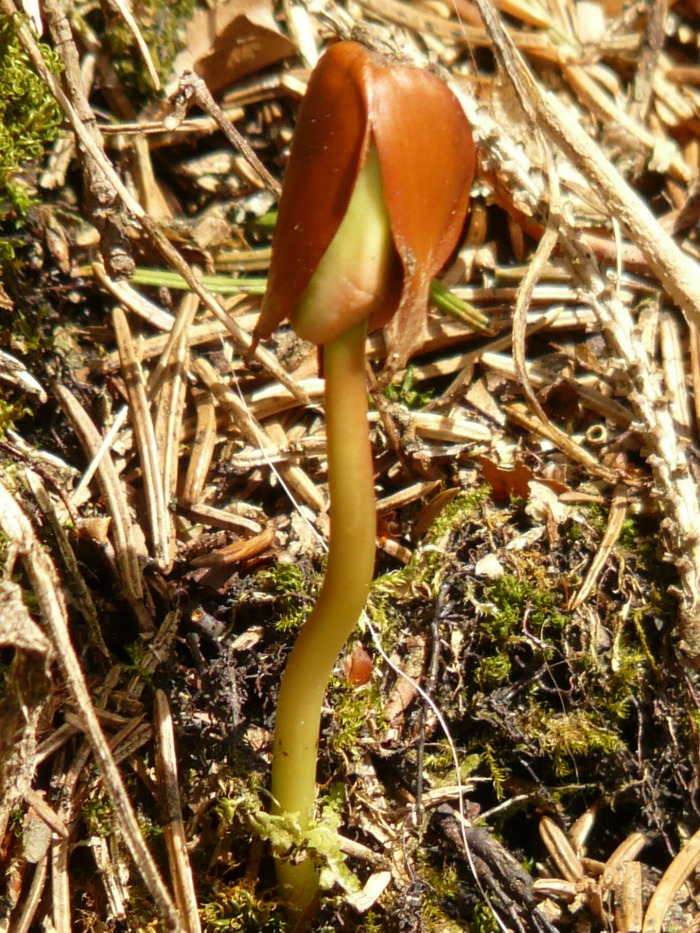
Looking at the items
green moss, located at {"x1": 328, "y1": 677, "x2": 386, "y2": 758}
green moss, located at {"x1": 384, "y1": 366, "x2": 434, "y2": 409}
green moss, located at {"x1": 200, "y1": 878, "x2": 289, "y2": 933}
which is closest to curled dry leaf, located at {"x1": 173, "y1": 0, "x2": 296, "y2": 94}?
green moss, located at {"x1": 384, "y1": 366, "x2": 434, "y2": 409}

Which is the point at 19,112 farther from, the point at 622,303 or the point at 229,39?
the point at 622,303

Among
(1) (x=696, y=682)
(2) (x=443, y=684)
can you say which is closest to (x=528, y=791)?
(2) (x=443, y=684)

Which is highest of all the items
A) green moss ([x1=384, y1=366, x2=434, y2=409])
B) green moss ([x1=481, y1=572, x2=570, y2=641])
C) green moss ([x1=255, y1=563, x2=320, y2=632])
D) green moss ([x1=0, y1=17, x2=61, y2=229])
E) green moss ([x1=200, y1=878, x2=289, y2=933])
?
green moss ([x1=0, y1=17, x2=61, y2=229])

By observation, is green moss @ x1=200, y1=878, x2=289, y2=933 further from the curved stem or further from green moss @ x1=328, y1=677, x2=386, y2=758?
green moss @ x1=328, y1=677, x2=386, y2=758

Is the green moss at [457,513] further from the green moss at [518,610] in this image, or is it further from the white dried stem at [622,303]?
the white dried stem at [622,303]

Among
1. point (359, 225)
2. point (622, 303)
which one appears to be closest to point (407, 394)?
point (622, 303)

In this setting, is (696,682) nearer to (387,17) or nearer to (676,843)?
(676,843)

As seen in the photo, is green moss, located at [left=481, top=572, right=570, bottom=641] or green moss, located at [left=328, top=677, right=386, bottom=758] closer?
green moss, located at [left=328, top=677, right=386, bottom=758]

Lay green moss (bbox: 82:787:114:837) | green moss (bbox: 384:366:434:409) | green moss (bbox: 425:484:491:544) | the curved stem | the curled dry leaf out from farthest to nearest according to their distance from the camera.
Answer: the curled dry leaf → green moss (bbox: 384:366:434:409) → green moss (bbox: 425:484:491:544) → green moss (bbox: 82:787:114:837) → the curved stem

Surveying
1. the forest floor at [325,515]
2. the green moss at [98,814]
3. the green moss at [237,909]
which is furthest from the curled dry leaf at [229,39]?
the green moss at [237,909]
